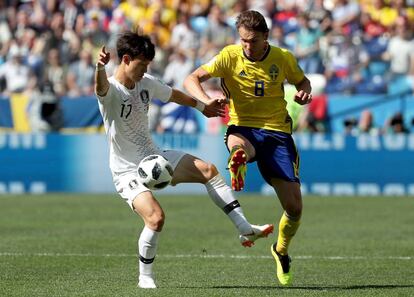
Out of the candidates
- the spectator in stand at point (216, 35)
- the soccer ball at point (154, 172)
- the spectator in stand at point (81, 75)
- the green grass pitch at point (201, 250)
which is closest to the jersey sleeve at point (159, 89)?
the soccer ball at point (154, 172)

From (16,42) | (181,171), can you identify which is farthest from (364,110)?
(181,171)

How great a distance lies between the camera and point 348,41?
24.2m

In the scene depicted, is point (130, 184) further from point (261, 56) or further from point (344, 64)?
point (344, 64)

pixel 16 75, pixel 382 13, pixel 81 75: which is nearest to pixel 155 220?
pixel 81 75

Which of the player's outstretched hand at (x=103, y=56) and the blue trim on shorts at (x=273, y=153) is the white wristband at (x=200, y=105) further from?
the player's outstretched hand at (x=103, y=56)

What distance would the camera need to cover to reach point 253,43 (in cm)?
1005

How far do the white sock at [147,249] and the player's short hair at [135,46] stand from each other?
152cm

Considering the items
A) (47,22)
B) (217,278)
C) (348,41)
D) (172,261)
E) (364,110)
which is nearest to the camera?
(217,278)

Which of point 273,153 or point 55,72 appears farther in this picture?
point 55,72

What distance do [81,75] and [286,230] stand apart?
15.2m

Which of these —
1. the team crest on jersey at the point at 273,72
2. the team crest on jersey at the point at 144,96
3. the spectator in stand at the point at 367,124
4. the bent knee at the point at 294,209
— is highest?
the team crest on jersey at the point at 273,72

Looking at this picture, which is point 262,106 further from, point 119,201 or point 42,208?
point 119,201

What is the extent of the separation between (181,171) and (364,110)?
13.2 meters

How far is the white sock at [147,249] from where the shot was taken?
949 centimetres
